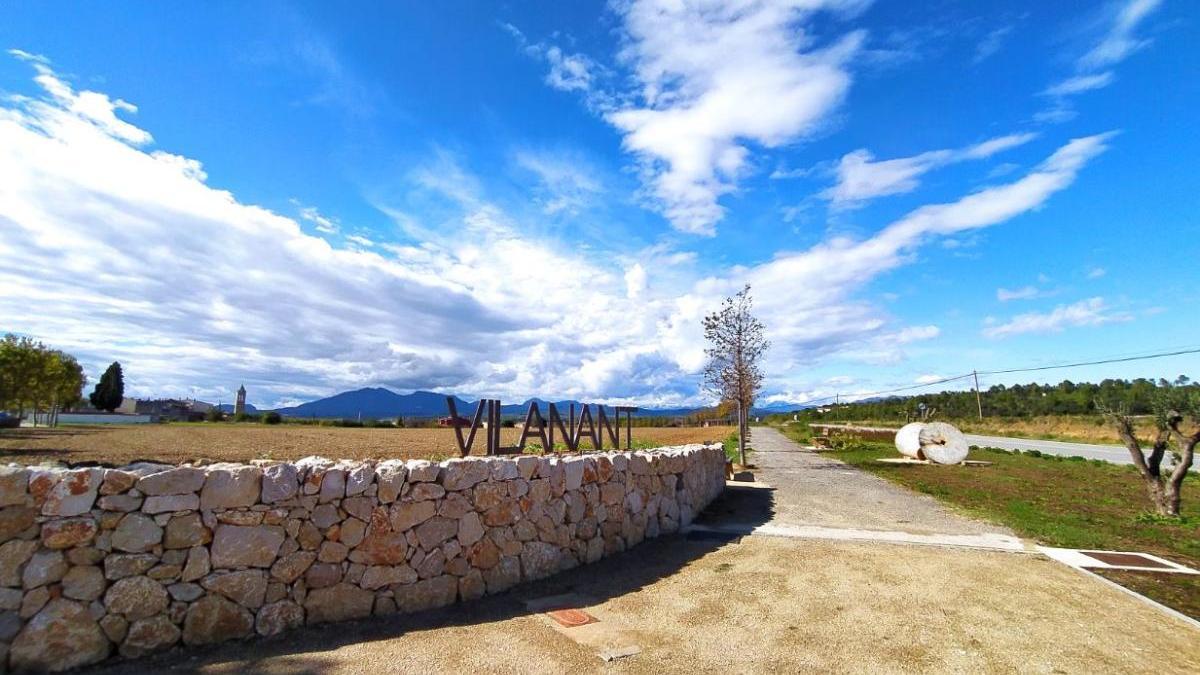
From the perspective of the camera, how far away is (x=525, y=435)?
407 inches

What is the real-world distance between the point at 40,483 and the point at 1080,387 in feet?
253

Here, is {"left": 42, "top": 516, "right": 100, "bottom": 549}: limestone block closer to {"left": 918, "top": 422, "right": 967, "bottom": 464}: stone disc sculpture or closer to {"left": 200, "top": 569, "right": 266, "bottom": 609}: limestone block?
{"left": 200, "top": 569, "right": 266, "bottom": 609}: limestone block

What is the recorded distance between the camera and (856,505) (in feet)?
39.2

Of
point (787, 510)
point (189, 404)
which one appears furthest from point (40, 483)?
point (189, 404)

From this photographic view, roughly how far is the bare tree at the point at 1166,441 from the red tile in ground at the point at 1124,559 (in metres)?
3.83

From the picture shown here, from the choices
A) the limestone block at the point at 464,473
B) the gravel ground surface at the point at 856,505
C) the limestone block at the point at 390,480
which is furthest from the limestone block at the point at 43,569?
the gravel ground surface at the point at 856,505

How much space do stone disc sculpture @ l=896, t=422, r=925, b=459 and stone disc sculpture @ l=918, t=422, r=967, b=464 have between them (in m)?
0.20

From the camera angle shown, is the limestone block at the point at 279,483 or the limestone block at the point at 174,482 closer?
the limestone block at the point at 174,482

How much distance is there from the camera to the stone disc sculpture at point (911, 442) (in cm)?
2208

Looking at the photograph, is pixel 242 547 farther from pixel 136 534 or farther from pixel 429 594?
pixel 429 594

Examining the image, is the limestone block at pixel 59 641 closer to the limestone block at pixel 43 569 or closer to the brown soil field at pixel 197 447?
the limestone block at pixel 43 569

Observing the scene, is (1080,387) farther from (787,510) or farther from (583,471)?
(583,471)

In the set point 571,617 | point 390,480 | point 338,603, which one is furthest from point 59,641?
point 571,617

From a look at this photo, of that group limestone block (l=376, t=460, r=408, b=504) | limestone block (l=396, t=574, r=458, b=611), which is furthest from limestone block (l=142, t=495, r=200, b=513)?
limestone block (l=396, t=574, r=458, b=611)
